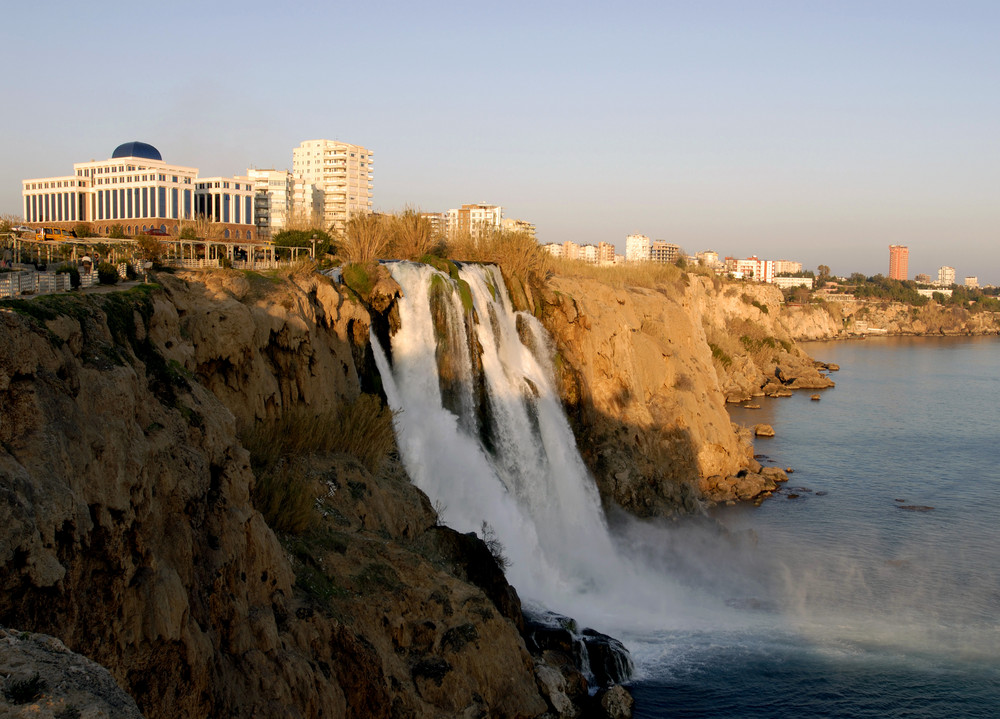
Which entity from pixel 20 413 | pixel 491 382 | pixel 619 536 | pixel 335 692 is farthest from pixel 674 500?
pixel 20 413

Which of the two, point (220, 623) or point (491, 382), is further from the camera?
point (491, 382)

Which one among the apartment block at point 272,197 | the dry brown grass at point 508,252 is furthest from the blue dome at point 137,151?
the dry brown grass at point 508,252

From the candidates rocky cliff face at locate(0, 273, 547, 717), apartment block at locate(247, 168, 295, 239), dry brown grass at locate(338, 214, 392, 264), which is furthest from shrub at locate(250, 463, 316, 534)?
apartment block at locate(247, 168, 295, 239)

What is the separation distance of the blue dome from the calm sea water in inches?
2046

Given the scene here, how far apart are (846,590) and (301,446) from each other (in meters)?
13.8

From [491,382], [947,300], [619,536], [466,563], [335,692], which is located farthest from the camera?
[947,300]

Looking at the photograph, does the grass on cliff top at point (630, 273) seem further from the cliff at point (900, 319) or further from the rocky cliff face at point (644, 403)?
the cliff at point (900, 319)

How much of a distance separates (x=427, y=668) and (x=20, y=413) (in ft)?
19.9

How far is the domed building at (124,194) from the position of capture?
61938 millimetres

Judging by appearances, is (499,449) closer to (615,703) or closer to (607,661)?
(607,661)

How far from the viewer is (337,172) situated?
101500 mm

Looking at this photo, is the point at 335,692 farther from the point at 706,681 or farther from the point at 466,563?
the point at 706,681

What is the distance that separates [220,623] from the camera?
25.1ft

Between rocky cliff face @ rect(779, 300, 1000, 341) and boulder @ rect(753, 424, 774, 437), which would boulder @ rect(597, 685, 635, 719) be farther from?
rocky cliff face @ rect(779, 300, 1000, 341)
